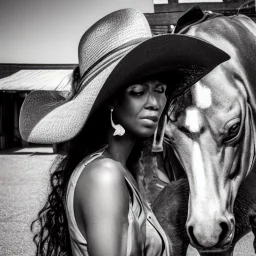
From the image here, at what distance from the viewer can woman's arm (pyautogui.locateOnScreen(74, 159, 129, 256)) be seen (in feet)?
2.10

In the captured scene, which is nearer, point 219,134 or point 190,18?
point 219,134

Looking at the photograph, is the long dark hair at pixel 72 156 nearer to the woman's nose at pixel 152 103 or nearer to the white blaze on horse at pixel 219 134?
the woman's nose at pixel 152 103

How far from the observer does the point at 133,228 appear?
27.3 inches

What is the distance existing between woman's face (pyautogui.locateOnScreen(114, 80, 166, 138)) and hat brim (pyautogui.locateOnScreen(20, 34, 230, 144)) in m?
0.03

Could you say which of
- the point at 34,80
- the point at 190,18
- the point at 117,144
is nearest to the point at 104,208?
the point at 117,144

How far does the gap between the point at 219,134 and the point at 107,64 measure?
0.75 metres

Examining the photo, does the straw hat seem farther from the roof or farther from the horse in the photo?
the roof

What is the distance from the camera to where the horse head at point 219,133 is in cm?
140

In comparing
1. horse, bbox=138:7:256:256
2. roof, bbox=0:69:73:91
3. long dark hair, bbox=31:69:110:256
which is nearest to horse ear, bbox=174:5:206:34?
horse, bbox=138:7:256:256

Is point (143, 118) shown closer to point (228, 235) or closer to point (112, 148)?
point (112, 148)

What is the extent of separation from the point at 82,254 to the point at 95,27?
58cm

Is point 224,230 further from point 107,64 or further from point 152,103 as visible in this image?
point 107,64

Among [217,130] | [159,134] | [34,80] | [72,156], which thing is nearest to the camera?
[72,156]

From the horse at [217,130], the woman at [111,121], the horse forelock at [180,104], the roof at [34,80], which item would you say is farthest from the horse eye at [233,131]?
the roof at [34,80]
